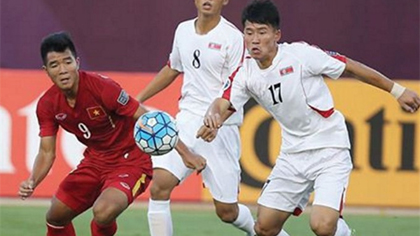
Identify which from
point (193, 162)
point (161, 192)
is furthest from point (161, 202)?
point (193, 162)

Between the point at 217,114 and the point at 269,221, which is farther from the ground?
the point at 217,114

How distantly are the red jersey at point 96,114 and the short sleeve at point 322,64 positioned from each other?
125 cm

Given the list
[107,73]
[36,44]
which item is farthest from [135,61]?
[36,44]

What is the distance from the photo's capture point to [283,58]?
774cm

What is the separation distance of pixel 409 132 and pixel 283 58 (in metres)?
4.52

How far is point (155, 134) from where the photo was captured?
7500 millimetres

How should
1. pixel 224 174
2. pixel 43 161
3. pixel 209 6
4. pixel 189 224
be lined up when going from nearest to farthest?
pixel 43 161
pixel 209 6
pixel 224 174
pixel 189 224

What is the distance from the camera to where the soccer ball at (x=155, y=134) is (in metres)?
7.50

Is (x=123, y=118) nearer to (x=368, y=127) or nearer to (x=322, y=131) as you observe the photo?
(x=322, y=131)

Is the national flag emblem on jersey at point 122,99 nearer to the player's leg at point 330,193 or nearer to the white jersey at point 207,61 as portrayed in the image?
the white jersey at point 207,61

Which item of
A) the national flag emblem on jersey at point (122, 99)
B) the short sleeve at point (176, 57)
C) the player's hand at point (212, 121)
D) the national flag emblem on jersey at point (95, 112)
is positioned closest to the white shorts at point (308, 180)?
the player's hand at point (212, 121)

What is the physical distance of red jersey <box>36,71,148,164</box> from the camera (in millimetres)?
7953

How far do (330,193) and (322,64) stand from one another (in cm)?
87

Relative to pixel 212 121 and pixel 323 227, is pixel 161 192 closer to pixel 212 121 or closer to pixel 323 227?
pixel 212 121
